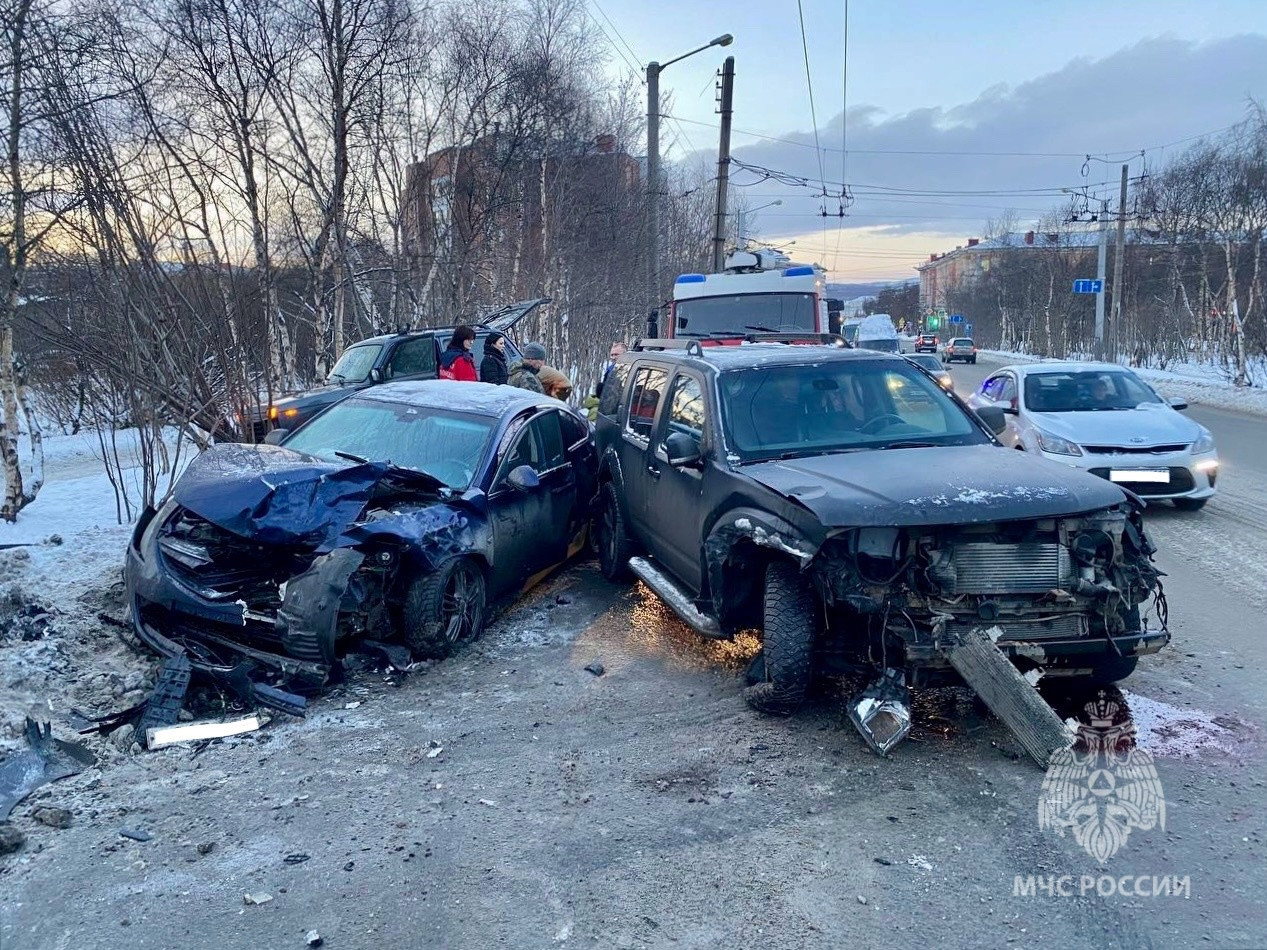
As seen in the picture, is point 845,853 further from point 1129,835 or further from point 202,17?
point 202,17

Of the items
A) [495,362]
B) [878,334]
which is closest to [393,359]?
[495,362]

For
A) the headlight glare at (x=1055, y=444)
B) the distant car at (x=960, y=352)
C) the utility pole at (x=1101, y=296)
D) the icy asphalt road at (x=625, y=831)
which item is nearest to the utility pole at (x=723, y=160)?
the headlight glare at (x=1055, y=444)

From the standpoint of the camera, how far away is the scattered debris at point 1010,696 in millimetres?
3877

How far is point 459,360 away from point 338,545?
5714 mm

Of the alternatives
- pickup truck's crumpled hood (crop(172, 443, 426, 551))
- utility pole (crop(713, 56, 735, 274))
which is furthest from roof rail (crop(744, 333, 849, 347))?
utility pole (crop(713, 56, 735, 274))

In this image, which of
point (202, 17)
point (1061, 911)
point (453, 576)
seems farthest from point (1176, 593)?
point (202, 17)

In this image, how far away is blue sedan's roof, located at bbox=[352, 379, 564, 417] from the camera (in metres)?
6.68

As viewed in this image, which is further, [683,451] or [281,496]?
[683,451]

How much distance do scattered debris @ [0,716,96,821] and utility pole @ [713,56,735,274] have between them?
64.5 ft

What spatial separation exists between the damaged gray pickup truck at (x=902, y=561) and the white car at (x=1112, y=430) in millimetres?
4081

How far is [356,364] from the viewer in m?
12.0

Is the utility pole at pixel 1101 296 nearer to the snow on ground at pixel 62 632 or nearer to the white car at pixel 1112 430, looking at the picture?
the white car at pixel 1112 430

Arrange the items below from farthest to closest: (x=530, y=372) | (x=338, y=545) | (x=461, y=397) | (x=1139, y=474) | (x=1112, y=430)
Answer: (x=530, y=372) < (x=1112, y=430) < (x=1139, y=474) < (x=461, y=397) < (x=338, y=545)

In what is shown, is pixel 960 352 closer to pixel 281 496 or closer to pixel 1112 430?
pixel 1112 430
